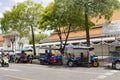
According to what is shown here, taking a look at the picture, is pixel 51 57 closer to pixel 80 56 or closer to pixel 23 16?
pixel 80 56

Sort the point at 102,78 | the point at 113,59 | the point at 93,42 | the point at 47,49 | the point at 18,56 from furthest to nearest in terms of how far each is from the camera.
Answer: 1. the point at 93,42
2. the point at 18,56
3. the point at 47,49
4. the point at 113,59
5. the point at 102,78

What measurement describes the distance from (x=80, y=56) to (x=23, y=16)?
18.7 m

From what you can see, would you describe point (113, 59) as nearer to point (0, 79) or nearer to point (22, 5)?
point (0, 79)

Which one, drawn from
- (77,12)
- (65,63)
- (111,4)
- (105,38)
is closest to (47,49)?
(65,63)

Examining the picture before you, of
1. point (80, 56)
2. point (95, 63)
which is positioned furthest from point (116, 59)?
point (80, 56)

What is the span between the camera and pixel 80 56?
96.4ft

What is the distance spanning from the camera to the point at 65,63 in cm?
3206

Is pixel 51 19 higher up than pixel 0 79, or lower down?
higher up

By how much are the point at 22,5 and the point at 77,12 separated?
1574cm

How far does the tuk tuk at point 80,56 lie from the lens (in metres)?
28.3

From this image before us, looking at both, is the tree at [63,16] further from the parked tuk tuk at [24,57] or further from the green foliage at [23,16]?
the green foliage at [23,16]

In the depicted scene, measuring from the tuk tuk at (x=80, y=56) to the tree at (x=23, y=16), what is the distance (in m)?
16.2

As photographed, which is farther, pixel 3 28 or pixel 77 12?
pixel 3 28

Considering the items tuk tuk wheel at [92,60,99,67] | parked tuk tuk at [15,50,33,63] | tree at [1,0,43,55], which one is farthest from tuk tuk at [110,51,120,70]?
tree at [1,0,43,55]
